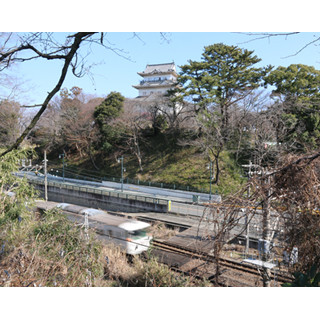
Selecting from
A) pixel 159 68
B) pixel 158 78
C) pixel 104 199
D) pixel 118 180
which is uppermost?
pixel 159 68

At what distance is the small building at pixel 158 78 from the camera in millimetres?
17219

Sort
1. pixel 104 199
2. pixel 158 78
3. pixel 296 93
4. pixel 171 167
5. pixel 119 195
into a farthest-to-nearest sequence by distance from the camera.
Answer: pixel 171 167 → pixel 158 78 → pixel 104 199 → pixel 119 195 → pixel 296 93

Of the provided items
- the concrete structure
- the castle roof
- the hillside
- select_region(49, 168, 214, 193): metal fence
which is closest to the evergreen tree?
the hillside

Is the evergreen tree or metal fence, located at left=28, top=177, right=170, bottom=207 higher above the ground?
the evergreen tree

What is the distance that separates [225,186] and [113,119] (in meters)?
9.89

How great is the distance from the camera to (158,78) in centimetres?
1761

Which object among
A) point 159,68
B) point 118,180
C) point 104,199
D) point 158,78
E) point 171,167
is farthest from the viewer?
point 118,180

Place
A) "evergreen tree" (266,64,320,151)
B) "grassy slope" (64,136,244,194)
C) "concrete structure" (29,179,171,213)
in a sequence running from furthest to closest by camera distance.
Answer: "grassy slope" (64,136,244,194) < "concrete structure" (29,179,171,213) < "evergreen tree" (266,64,320,151)

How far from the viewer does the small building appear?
17.2 meters

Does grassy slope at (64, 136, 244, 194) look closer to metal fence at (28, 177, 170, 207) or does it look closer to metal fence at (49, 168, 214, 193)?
metal fence at (49, 168, 214, 193)

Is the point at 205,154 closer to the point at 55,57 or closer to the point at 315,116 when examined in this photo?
the point at 315,116

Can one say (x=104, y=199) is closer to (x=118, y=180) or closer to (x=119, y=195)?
(x=119, y=195)

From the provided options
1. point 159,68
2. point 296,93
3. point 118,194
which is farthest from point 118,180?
point 296,93

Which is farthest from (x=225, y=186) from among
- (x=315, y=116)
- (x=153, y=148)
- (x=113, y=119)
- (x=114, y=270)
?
(x=114, y=270)
